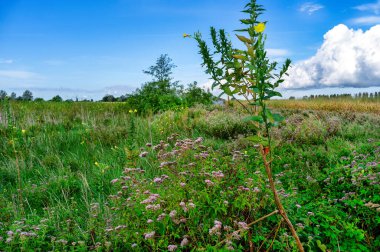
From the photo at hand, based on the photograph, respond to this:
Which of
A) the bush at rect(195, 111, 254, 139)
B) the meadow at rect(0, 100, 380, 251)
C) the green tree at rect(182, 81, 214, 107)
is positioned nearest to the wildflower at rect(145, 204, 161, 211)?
the meadow at rect(0, 100, 380, 251)

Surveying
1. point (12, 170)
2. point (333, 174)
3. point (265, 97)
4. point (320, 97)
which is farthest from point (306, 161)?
point (320, 97)

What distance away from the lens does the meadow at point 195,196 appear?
2.76 m

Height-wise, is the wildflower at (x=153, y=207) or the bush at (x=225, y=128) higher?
the bush at (x=225, y=128)

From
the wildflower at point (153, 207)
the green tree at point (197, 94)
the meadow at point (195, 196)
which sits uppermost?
the green tree at point (197, 94)

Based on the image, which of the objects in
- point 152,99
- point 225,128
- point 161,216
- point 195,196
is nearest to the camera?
point 161,216

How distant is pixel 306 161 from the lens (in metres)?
5.52

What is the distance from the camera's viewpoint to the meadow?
2.76 m

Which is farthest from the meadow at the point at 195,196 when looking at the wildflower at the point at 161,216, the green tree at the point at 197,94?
the green tree at the point at 197,94

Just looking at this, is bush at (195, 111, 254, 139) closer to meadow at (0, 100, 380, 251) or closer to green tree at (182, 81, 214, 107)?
meadow at (0, 100, 380, 251)

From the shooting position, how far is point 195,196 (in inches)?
115

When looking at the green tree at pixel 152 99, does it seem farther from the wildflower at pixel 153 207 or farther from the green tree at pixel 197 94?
the wildflower at pixel 153 207

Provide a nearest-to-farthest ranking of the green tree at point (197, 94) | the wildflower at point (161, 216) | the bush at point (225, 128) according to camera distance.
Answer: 1. the wildflower at point (161, 216)
2. the bush at point (225, 128)
3. the green tree at point (197, 94)

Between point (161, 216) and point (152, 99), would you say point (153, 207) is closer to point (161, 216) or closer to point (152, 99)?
point (161, 216)

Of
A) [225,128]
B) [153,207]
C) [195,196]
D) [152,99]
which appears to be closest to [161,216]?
[153,207]
